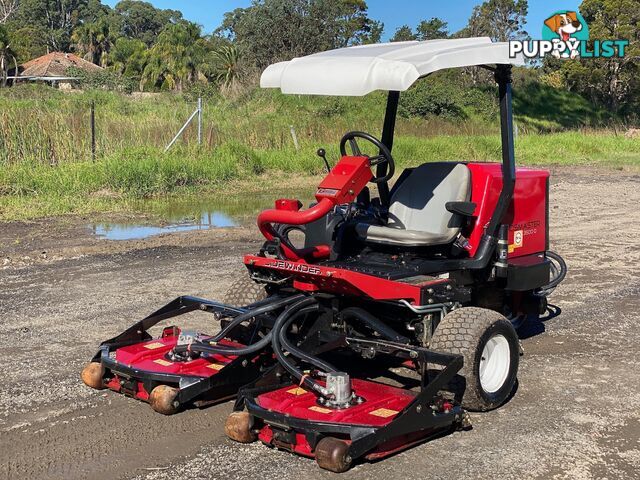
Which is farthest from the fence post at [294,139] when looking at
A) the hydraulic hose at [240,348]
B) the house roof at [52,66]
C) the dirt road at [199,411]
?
the house roof at [52,66]

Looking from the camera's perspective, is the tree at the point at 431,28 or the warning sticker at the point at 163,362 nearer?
the warning sticker at the point at 163,362

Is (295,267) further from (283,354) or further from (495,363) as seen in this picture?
(495,363)

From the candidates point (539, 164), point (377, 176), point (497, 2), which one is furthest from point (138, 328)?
point (497, 2)

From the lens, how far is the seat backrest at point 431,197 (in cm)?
530

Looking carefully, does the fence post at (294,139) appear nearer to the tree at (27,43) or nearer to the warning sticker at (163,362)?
the warning sticker at (163,362)

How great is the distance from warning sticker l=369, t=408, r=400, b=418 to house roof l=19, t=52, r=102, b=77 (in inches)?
2254

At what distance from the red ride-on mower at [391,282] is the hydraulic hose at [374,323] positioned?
0.03 ft

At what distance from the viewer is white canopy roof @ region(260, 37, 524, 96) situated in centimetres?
450

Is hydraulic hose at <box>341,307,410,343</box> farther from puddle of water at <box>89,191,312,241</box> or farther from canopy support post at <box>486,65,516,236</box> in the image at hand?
puddle of water at <box>89,191,312,241</box>

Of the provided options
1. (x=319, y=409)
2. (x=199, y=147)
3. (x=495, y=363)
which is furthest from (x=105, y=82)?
(x=319, y=409)

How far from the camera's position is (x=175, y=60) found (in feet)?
181

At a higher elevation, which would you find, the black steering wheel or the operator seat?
the black steering wheel

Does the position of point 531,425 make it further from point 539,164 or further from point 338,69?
point 539,164

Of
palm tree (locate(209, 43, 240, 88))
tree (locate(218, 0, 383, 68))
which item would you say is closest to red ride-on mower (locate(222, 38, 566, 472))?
tree (locate(218, 0, 383, 68))
